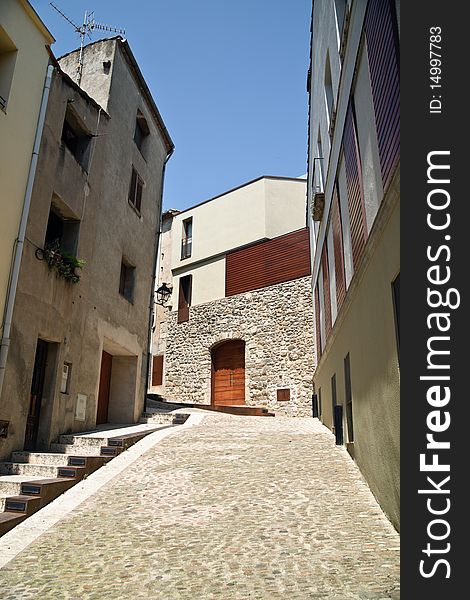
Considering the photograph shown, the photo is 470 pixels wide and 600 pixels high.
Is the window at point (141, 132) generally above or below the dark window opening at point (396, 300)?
above

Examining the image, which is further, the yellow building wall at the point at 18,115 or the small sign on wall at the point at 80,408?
the small sign on wall at the point at 80,408

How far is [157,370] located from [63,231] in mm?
13115

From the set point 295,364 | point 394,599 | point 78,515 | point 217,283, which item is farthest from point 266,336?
point 394,599

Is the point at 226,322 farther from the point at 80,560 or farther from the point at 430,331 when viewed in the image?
the point at 430,331

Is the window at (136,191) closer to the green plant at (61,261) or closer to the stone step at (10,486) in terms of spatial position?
the green plant at (61,261)

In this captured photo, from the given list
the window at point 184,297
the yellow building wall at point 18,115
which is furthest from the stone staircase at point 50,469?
the window at point 184,297

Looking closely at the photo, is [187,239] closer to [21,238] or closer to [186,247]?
[186,247]

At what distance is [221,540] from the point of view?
4246 millimetres

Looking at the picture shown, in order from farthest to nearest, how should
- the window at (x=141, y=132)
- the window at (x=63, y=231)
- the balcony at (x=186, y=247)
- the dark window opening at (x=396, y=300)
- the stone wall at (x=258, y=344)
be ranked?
1. the balcony at (x=186, y=247)
2. the stone wall at (x=258, y=344)
3. the window at (x=141, y=132)
4. the window at (x=63, y=231)
5. the dark window opening at (x=396, y=300)

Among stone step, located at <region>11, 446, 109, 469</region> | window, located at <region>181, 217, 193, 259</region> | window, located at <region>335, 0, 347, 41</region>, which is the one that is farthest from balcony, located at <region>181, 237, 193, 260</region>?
stone step, located at <region>11, 446, 109, 469</region>

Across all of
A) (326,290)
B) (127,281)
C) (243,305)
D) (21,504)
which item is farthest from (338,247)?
(243,305)

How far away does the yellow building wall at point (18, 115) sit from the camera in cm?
760

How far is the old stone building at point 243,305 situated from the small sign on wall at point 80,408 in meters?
9.50

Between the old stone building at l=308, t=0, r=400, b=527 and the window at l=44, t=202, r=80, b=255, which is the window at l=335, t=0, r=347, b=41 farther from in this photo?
the window at l=44, t=202, r=80, b=255
